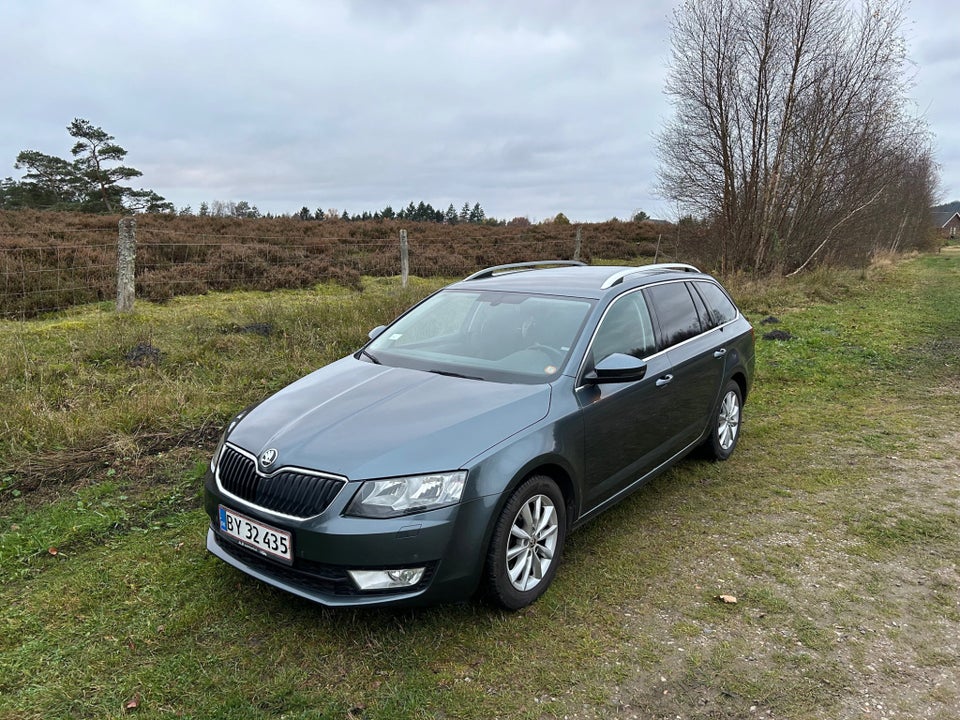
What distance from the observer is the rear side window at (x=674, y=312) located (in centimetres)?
447

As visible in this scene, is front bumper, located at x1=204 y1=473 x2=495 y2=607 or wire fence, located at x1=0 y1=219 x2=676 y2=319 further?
wire fence, located at x1=0 y1=219 x2=676 y2=319

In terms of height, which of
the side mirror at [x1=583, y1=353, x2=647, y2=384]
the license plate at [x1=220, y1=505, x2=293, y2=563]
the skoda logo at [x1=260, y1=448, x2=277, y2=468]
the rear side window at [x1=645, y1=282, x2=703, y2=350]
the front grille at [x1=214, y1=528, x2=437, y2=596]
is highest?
the rear side window at [x1=645, y1=282, x2=703, y2=350]

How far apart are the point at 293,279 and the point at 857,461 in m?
12.4

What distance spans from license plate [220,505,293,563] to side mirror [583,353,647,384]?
1.78 metres

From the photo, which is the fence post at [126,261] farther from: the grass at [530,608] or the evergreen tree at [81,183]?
the evergreen tree at [81,183]

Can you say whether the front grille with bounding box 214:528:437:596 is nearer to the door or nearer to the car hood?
the car hood

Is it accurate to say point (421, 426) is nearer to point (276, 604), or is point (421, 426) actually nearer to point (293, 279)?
point (276, 604)

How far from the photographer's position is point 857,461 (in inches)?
206

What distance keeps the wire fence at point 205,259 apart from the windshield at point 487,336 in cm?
681

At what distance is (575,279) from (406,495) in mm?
2318

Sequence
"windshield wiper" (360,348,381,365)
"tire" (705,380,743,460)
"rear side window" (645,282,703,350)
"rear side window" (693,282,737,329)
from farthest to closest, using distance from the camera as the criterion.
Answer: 1. "rear side window" (693,282,737,329)
2. "tire" (705,380,743,460)
3. "rear side window" (645,282,703,350)
4. "windshield wiper" (360,348,381,365)

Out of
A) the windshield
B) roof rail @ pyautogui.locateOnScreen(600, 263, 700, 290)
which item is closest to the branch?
roof rail @ pyautogui.locateOnScreen(600, 263, 700, 290)

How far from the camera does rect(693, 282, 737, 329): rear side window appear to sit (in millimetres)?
5177

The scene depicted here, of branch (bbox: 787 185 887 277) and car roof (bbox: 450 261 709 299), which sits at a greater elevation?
branch (bbox: 787 185 887 277)
